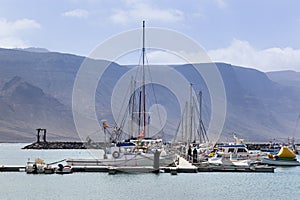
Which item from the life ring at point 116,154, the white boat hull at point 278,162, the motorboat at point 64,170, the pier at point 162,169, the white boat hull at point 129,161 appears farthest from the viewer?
the white boat hull at point 278,162

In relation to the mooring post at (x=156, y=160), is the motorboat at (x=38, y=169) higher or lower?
lower

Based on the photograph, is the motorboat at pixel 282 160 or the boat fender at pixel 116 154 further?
the motorboat at pixel 282 160

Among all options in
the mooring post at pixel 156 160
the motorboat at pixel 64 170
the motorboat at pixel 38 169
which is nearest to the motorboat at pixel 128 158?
the mooring post at pixel 156 160

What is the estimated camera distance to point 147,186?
42719 millimetres

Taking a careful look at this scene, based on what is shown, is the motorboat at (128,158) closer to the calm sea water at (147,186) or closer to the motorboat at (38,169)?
the calm sea water at (147,186)

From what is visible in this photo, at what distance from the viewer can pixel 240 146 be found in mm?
69500

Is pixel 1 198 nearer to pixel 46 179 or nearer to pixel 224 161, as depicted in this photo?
pixel 46 179

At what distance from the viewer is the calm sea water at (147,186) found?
39.0 m

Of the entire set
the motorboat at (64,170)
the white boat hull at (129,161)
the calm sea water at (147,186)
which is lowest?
the calm sea water at (147,186)

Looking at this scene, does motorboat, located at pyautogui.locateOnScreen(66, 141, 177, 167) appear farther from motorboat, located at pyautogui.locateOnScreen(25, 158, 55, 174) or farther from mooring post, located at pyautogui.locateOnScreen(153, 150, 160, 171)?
motorboat, located at pyautogui.locateOnScreen(25, 158, 55, 174)

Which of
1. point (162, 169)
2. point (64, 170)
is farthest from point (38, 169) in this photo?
point (162, 169)

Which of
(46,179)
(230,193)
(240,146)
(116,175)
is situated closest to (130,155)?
(116,175)

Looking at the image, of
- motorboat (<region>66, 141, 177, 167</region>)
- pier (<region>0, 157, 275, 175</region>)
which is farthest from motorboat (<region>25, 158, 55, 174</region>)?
motorboat (<region>66, 141, 177, 167</region>)

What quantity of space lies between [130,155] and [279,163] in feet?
75.2
